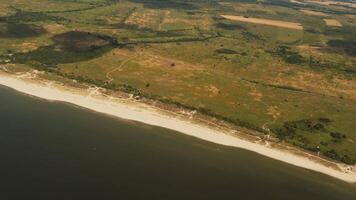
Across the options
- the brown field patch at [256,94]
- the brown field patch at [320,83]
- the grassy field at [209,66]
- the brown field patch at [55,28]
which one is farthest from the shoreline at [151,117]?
the brown field patch at [55,28]

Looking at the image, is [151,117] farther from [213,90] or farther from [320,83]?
[320,83]

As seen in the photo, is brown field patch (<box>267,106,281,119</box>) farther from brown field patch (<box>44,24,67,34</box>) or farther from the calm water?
brown field patch (<box>44,24,67,34</box>)

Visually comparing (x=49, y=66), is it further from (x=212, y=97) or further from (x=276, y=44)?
(x=276, y=44)

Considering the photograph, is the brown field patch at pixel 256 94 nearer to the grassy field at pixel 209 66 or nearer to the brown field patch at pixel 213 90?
the grassy field at pixel 209 66

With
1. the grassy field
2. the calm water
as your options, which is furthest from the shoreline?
the grassy field

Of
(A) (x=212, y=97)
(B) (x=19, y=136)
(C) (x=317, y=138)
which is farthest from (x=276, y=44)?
(B) (x=19, y=136)

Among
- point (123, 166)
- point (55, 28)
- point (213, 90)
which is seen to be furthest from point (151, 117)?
point (55, 28)
